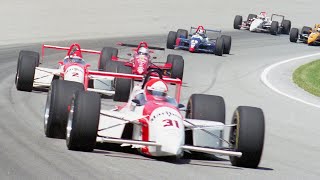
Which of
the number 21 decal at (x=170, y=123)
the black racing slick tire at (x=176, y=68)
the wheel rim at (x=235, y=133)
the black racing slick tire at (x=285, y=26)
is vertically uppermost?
the number 21 decal at (x=170, y=123)

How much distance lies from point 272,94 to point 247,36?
22.5 meters

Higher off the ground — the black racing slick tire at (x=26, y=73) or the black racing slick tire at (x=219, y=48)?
the black racing slick tire at (x=26, y=73)

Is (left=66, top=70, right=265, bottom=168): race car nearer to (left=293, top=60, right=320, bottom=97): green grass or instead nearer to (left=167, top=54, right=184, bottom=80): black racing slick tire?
(left=167, top=54, right=184, bottom=80): black racing slick tire

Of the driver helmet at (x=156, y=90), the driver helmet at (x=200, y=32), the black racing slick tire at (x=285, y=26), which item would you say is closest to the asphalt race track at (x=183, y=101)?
the driver helmet at (x=156, y=90)

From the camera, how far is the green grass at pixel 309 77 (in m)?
25.0

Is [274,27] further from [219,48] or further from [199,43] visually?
[219,48]

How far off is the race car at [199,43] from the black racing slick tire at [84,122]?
71.4 ft

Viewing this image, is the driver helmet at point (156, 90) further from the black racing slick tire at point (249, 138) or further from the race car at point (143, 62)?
the race car at point (143, 62)

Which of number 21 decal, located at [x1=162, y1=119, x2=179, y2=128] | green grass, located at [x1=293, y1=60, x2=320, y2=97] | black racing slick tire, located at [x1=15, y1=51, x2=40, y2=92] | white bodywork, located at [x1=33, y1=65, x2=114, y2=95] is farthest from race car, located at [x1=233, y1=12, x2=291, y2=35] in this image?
number 21 decal, located at [x1=162, y1=119, x2=179, y2=128]

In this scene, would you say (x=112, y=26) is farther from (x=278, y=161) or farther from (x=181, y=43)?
(x=278, y=161)

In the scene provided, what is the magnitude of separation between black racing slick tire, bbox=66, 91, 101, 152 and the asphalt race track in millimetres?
164

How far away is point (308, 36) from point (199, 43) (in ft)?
38.5

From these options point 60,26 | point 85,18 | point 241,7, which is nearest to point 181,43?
point 60,26

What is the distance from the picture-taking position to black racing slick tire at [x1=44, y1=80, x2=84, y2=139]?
1268 centimetres
